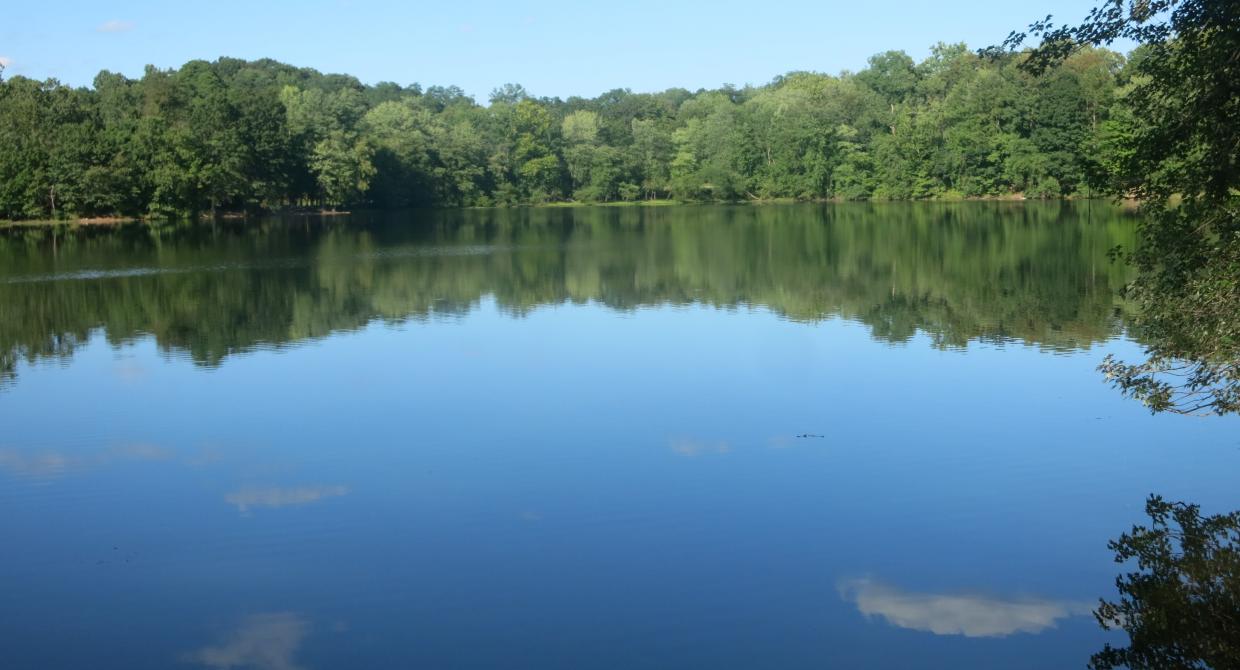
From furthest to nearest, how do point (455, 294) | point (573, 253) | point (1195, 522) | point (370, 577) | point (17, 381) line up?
point (573, 253) < point (455, 294) < point (17, 381) < point (1195, 522) < point (370, 577)

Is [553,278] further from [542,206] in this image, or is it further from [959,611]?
[542,206]

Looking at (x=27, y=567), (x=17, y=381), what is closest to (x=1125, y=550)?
(x=27, y=567)

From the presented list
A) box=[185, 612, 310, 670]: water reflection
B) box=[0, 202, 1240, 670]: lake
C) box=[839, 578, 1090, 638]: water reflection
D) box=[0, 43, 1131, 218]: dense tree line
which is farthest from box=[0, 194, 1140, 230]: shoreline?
box=[185, 612, 310, 670]: water reflection

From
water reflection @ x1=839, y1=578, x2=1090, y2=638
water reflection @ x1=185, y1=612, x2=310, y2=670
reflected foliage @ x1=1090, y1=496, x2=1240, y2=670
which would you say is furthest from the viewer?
water reflection @ x1=839, y1=578, x2=1090, y2=638

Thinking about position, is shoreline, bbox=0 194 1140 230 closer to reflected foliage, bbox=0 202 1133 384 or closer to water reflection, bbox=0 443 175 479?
reflected foliage, bbox=0 202 1133 384

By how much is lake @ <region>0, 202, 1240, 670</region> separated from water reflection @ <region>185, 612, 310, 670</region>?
1.4 inches

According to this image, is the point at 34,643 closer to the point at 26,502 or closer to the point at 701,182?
the point at 26,502

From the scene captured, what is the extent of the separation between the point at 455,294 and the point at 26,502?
56.0 feet

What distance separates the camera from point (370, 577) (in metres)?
8.52

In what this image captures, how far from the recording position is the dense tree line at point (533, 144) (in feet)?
207

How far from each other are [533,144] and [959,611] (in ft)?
300

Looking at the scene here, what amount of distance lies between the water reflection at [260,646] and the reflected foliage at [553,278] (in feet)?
36.5

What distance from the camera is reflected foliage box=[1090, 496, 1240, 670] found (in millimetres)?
6965

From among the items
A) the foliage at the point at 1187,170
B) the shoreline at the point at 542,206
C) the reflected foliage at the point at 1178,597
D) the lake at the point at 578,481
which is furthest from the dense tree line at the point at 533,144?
the reflected foliage at the point at 1178,597
